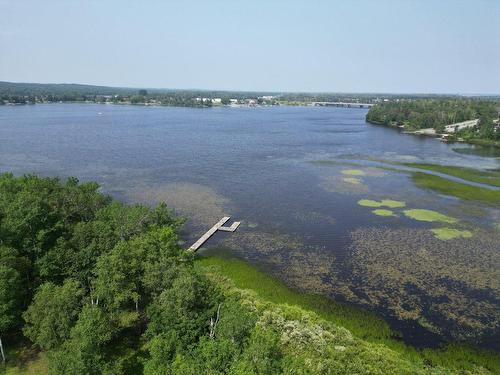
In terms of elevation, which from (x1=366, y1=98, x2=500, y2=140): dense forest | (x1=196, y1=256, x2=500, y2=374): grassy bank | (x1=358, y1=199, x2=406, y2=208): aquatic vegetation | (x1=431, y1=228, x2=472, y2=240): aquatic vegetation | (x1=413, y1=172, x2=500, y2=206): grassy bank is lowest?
(x1=196, y1=256, x2=500, y2=374): grassy bank

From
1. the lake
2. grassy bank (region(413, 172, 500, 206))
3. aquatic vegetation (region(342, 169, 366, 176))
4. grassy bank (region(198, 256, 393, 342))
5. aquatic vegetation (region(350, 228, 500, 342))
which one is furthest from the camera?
aquatic vegetation (region(342, 169, 366, 176))

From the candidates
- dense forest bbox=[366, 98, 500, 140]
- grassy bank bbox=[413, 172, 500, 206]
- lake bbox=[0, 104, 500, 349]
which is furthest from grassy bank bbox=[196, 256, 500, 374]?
dense forest bbox=[366, 98, 500, 140]

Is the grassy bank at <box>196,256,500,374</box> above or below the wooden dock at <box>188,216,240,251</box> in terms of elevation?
below

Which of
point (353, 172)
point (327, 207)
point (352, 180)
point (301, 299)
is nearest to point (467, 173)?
point (353, 172)

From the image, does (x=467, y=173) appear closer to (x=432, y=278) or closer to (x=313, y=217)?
(x=313, y=217)

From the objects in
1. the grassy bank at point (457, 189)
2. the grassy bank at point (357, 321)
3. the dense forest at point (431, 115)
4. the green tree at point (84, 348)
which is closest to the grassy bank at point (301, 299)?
the grassy bank at point (357, 321)

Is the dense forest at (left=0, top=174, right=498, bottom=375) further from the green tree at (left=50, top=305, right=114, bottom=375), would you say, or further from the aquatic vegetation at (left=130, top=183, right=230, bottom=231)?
the aquatic vegetation at (left=130, top=183, right=230, bottom=231)

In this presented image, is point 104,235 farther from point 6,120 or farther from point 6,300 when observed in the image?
point 6,120

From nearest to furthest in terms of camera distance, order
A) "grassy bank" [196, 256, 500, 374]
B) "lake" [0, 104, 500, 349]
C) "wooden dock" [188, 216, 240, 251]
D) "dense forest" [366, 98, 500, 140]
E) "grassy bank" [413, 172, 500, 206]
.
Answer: "grassy bank" [196, 256, 500, 374] → "lake" [0, 104, 500, 349] → "wooden dock" [188, 216, 240, 251] → "grassy bank" [413, 172, 500, 206] → "dense forest" [366, 98, 500, 140]
